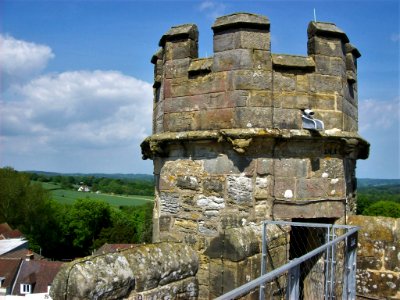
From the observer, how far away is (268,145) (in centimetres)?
531

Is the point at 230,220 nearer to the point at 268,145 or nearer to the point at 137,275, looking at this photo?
the point at 268,145

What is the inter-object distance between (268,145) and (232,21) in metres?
1.70

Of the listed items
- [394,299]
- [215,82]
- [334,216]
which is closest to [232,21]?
[215,82]

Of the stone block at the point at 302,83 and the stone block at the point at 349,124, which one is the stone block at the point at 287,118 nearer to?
the stone block at the point at 302,83

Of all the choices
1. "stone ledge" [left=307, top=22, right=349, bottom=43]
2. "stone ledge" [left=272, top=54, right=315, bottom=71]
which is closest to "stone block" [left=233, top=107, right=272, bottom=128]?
"stone ledge" [left=272, top=54, right=315, bottom=71]

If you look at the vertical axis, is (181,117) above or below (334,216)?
above

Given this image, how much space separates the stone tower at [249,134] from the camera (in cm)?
529

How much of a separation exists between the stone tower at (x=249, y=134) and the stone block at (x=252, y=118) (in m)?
0.01

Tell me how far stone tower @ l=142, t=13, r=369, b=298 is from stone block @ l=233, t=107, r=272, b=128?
13 millimetres

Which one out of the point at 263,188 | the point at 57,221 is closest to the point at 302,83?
the point at 263,188

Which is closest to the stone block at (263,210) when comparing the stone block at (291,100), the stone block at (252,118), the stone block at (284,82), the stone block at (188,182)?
the stone block at (188,182)

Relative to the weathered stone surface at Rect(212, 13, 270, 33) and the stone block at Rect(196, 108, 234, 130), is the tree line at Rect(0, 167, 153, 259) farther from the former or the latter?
the weathered stone surface at Rect(212, 13, 270, 33)

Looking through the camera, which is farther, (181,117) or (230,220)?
(181,117)

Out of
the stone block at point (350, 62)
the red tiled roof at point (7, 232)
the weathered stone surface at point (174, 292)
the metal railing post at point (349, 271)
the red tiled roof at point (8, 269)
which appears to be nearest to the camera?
the weathered stone surface at point (174, 292)
